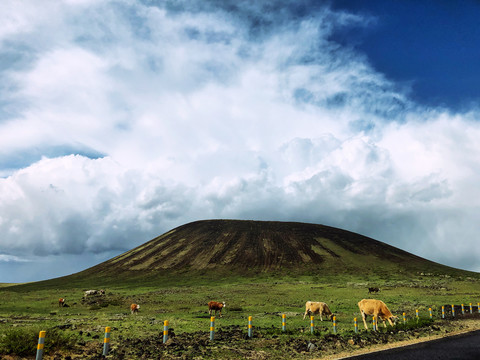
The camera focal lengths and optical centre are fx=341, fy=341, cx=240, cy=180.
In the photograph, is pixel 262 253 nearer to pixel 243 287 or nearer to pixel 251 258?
pixel 251 258

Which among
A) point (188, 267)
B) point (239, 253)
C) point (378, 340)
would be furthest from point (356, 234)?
point (378, 340)

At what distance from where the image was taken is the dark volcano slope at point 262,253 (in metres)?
124

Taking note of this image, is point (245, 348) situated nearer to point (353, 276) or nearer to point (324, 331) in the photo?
point (324, 331)

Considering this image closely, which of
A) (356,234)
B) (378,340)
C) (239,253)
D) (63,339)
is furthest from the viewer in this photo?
(356,234)

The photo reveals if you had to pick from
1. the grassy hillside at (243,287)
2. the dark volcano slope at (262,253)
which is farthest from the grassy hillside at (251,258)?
the grassy hillside at (243,287)

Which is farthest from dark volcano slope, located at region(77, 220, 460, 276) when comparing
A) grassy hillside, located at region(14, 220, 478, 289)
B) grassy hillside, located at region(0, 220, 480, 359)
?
grassy hillside, located at region(0, 220, 480, 359)

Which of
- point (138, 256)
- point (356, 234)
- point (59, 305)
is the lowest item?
point (59, 305)

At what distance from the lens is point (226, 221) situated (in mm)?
183750

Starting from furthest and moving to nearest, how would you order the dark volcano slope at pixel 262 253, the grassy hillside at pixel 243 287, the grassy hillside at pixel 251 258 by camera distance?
the dark volcano slope at pixel 262 253
the grassy hillside at pixel 251 258
the grassy hillside at pixel 243 287

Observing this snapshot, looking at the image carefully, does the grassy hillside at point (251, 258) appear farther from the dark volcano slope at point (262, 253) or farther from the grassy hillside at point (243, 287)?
the grassy hillside at point (243, 287)

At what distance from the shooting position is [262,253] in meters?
139

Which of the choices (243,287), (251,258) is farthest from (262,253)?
(243,287)

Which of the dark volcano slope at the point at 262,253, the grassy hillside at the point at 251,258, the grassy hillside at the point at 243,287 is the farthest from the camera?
the dark volcano slope at the point at 262,253

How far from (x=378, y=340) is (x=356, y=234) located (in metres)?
166
